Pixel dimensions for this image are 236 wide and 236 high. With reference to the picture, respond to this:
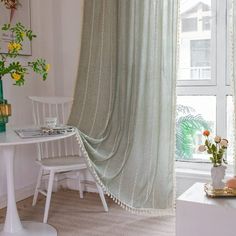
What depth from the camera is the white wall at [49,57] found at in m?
3.31

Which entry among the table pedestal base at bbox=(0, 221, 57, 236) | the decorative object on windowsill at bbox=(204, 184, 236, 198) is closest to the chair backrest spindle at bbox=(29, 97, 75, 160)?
the table pedestal base at bbox=(0, 221, 57, 236)

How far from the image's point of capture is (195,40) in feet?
9.86

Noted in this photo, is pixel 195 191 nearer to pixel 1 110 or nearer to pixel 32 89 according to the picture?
pixel 1 110

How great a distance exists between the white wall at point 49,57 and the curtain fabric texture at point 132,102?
1.12 ft

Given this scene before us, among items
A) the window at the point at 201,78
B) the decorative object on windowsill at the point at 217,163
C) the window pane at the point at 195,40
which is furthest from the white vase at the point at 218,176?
the window pane at the point at 195,40

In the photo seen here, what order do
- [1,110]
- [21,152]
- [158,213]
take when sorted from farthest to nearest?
1. [21,152]
2. [158,213]
3. [1,110]

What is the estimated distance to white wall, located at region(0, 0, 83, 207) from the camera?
3.31 m

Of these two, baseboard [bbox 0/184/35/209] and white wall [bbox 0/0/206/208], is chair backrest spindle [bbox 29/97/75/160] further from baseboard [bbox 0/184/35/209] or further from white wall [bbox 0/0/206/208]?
baseboard [bbox 0/184/35/209]

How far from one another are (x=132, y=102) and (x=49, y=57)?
3.33 feet

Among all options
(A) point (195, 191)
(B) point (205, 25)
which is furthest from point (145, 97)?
(A) point (195, 191)

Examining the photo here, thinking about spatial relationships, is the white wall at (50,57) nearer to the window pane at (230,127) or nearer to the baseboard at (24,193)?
the baseboard at (24,193)

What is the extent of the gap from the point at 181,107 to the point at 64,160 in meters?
1.02

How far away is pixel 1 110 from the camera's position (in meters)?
2.50

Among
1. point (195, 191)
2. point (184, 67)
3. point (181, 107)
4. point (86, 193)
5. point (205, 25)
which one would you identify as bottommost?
point (86, 193)
